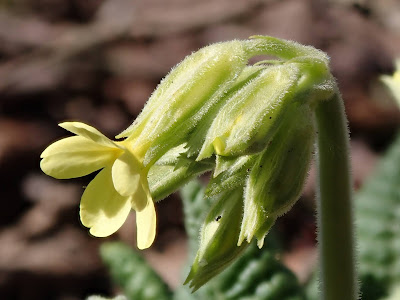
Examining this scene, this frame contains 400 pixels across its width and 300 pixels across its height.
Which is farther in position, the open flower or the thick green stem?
the thick green stem

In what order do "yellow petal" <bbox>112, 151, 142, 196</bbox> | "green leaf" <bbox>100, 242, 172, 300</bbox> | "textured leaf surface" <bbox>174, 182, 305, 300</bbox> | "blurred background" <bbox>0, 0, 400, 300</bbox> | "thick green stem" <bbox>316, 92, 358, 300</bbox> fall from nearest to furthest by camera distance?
"yellow petal" <bbox>112, 151, 142, 196</bbox> → "thick green stem" <bbox>316, 92, 358, 300</bbox> → "textured leaf surface" <bbox>174, 182, 305, 300</bbox> → "green leaf" <bbox>100, 242, 172, 300</bbox> → "blurred background" <bbox>0, 0, 400, 300</bbox>

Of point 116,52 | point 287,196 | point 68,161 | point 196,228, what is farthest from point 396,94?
point 116,52

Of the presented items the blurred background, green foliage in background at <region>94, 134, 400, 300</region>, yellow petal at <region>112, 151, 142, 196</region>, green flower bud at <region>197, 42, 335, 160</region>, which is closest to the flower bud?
green flower bud at <region>197, 42, 335, 160</region>

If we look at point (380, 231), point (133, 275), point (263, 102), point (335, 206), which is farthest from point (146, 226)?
point (380, 231)

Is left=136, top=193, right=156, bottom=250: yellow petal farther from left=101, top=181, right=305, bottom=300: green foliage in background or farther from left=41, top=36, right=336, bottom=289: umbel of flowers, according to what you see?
left=101, top=181, right=305, bottom=300: green foliage in background

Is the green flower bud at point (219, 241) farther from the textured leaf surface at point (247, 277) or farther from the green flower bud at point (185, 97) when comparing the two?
the textured leaf surface at point (247, 277)

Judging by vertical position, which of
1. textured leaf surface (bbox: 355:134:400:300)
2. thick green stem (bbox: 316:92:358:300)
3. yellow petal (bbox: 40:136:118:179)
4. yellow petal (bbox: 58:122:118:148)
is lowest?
textured leaf surface (bbox: 355:134:400:300)
